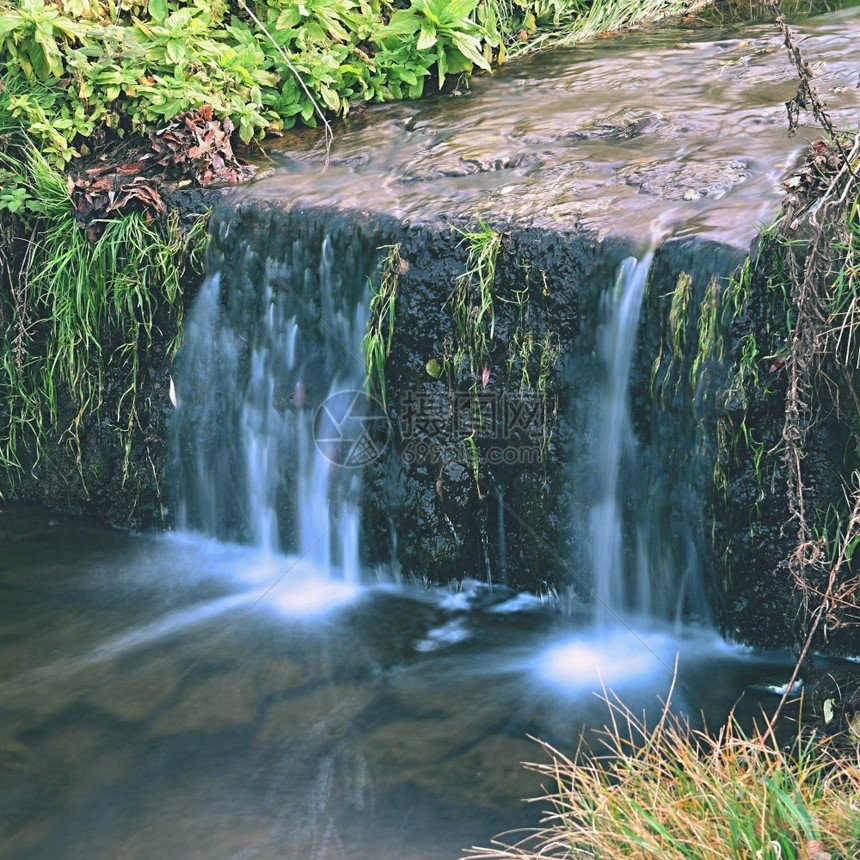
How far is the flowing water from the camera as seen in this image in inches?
134

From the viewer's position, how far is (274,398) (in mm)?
4918

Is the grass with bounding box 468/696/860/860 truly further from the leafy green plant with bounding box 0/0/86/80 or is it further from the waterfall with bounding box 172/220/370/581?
the leafy green plant with bounding box 0/0/86/80

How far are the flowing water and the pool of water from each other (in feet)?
0.04

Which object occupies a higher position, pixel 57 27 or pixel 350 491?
pixel 57 27

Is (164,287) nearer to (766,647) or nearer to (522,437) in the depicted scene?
(522,437)

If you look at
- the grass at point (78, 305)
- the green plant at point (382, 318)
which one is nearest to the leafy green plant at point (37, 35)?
the grass at point (78, 305)

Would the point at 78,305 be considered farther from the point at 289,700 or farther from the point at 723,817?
the point at 723,817

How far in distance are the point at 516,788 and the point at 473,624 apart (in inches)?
41.7

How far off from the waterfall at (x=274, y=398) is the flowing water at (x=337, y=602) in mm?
12

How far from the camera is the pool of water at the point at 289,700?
3.28 m

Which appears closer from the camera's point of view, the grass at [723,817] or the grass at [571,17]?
the grass at [723,817]

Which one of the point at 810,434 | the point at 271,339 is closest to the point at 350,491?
the point at 271,339

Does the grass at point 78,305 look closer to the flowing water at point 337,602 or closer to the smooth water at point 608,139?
the flowing water at point 337,602

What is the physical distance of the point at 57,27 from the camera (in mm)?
5504
